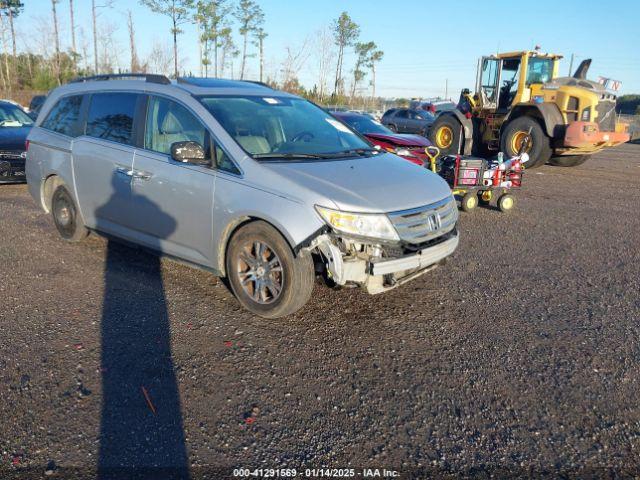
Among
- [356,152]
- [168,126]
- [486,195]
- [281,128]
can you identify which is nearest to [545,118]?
[486,195]

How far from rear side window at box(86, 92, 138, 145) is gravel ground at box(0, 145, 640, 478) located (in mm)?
1342

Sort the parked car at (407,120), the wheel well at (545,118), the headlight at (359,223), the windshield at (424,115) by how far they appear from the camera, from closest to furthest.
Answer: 1. the headlight at (359,223)
2. the wheel well at (545,118)
3. the parked car at (407,120)
4. the windshield at (424,115)

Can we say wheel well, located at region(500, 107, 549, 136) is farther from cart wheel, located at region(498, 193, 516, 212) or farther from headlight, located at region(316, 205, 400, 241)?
headlight, located at region(316, 205, 400, 241)

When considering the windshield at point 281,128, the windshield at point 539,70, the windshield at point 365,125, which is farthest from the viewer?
the windshield at point 539,70

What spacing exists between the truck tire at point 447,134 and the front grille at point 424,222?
34.7 feet

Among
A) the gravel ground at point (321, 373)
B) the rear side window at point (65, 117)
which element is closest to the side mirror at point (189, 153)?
the gravel ground at point (321, 373)

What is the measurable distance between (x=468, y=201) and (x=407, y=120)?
1731 cm

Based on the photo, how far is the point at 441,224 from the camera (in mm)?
4398

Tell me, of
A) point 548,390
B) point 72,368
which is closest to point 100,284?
point 72,368

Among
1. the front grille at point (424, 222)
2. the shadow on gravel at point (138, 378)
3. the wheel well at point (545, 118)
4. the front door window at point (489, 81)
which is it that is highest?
the front door window at point (489, 81)

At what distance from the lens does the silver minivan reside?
394cm

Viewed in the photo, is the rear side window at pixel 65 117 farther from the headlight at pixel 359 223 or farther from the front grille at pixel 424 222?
the front grille at pixel 424 222

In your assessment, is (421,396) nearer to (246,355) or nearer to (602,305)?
(246,355)

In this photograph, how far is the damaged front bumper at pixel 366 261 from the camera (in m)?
3.88
